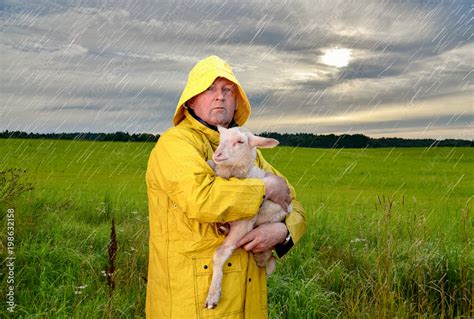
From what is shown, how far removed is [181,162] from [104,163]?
62.0 feet

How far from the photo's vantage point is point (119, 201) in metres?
11.1

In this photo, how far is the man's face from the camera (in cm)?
396

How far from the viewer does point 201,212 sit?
11.3 ft

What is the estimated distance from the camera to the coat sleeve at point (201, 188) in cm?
344

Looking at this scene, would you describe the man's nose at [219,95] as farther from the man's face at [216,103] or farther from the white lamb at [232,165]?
the white lamb at [232,165]

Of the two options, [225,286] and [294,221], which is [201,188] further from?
[294,221]

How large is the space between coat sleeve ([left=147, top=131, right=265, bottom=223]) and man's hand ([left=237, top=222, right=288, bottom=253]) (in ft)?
0.82

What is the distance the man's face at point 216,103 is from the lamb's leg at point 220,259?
76 cm

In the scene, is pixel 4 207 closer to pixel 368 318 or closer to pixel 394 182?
pixel 368 318

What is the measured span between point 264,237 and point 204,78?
1.18 metres

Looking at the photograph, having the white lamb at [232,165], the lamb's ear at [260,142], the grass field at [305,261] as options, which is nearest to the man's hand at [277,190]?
the white lamb at [232,165]

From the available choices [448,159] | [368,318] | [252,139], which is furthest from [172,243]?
[448,159]

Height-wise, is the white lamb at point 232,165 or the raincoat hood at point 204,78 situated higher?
the raincoat hood at point 204,78

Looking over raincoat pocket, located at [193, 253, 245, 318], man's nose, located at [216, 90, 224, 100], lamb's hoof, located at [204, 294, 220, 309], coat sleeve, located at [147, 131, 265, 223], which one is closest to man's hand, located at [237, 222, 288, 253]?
raincoat pocket, located at [193, 253, 245, 318]
